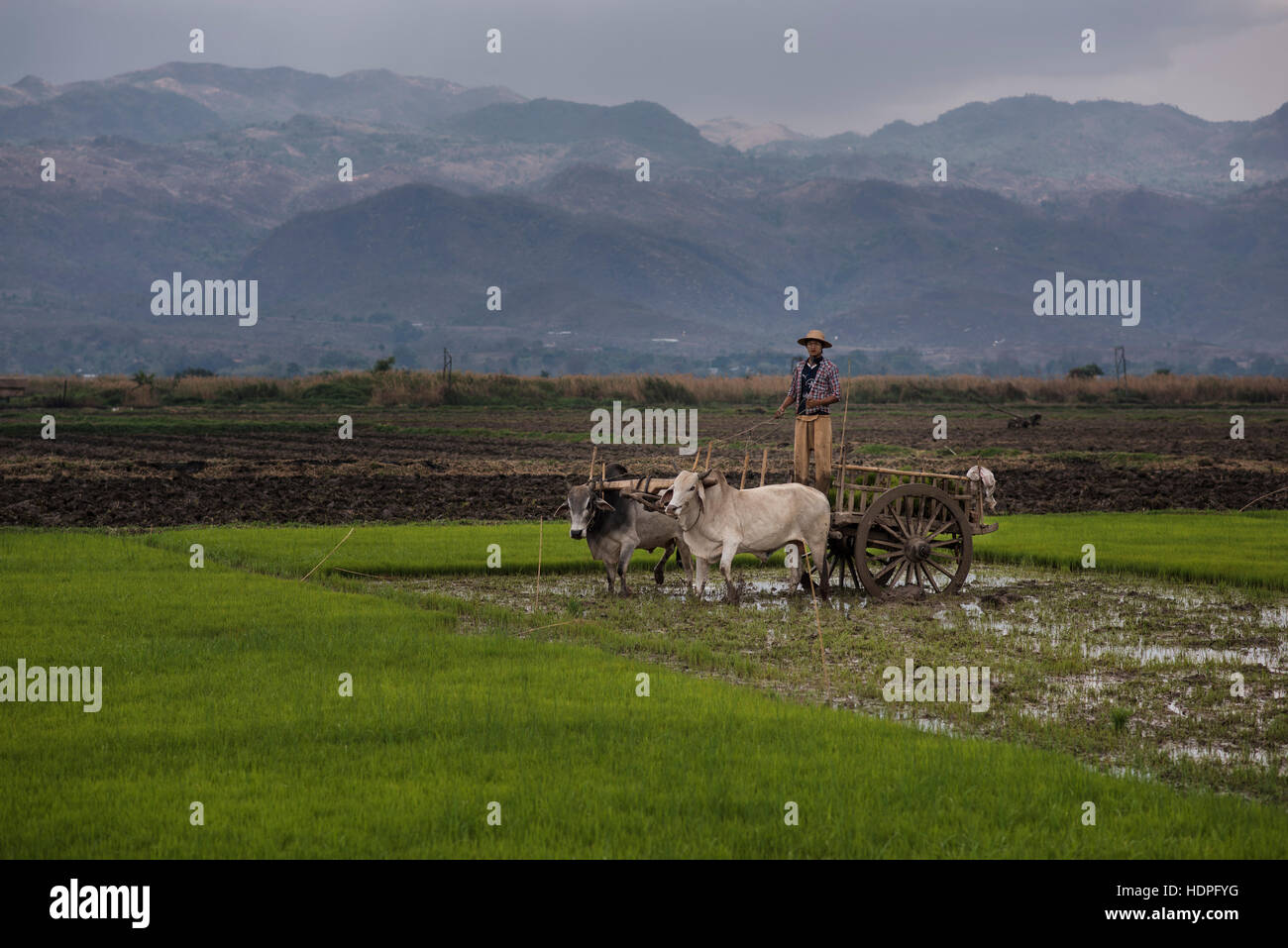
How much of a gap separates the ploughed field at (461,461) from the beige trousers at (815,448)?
0.84 metres

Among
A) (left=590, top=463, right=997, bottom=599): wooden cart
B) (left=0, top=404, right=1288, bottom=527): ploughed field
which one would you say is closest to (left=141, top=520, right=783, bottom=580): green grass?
(left=0, top=404, right=1288, bottom=527): ploughed field

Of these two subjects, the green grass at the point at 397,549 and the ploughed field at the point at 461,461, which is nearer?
the green grass at the point at 397,549

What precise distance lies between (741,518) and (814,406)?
1.66 metres

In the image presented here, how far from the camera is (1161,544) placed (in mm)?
18859

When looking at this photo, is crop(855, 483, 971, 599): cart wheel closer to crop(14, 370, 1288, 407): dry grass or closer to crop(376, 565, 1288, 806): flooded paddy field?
crop(376, 565, 1288, 806): flooded paddy field

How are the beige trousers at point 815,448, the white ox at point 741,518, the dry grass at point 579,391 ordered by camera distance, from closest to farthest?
the white ox at point 741,518, the beige trousers at point 815,448, the dry grass at point 579,391

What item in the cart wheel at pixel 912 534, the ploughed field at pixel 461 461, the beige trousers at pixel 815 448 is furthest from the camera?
the ploughed field at pixel 461 461

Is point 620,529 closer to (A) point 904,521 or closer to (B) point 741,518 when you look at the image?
(B) point 741,518

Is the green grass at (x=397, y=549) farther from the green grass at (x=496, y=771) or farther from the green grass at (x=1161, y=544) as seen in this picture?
the green grass at (x=496, y=771)

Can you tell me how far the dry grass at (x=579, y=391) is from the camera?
6788 centimetres

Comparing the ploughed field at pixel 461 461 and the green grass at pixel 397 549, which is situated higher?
the ploughed field at pixel 461 461

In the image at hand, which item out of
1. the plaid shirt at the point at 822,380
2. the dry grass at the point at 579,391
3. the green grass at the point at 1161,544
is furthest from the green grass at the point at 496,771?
the dry grass at the point at 579,391

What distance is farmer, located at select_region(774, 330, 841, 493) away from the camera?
14.4m
